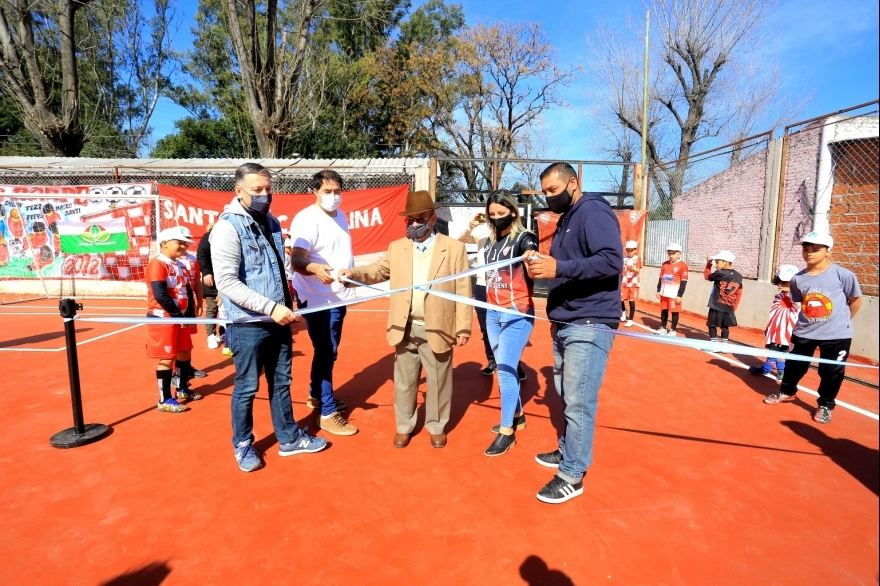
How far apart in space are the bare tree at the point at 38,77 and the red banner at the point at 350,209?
690 centimetres

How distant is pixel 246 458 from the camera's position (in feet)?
10.7

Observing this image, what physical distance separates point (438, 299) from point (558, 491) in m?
1.50

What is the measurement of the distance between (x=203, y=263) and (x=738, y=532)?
5893 millimetres

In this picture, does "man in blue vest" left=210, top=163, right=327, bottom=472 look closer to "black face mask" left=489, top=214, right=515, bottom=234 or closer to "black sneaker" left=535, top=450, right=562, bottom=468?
"black face mask" left=489, top=214, right=515, bottom=234

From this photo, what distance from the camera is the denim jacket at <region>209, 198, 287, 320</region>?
2.95m

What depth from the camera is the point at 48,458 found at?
346cm

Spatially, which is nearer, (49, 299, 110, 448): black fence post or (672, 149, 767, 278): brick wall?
(49, 299, 110, 448): black fence post

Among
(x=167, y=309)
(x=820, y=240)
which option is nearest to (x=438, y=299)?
(x=167, y=309)

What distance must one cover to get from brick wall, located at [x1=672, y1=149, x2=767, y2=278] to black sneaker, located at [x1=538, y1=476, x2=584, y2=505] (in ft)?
26.8

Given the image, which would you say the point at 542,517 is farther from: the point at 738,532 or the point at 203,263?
the point at 203,263

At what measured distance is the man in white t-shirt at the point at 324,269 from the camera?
3738 mm

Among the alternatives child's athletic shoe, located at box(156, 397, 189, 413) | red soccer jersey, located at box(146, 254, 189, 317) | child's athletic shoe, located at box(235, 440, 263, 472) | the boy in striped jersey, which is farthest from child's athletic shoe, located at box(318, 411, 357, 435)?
the boy in striped jersey

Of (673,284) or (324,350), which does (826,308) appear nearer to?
(673,284)

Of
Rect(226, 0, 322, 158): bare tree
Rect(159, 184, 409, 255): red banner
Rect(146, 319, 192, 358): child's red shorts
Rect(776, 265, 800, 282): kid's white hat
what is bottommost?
Rect(146, 319, 192, 358): child's red shorts
